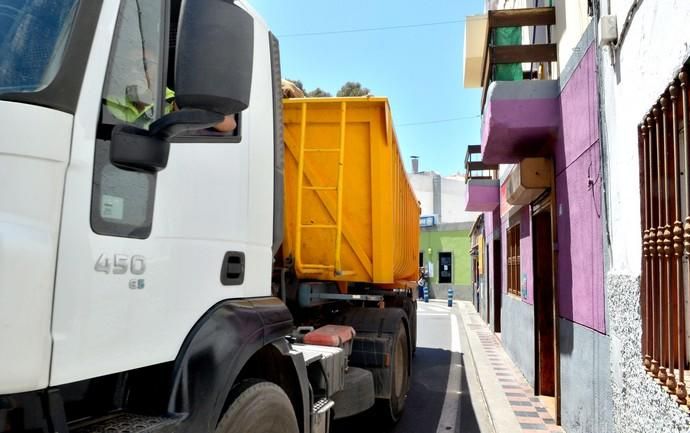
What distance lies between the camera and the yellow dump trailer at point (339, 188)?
4.69 m

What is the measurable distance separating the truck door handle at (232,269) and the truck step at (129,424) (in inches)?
25.8

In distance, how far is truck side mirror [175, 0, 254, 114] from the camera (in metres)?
1.86

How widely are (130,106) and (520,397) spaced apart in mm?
6828

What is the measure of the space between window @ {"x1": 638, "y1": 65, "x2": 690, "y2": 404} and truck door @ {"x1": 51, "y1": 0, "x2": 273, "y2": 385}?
2.14 m

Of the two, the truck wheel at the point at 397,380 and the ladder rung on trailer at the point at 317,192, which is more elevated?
the ladder rung on trailer at the point at 317,192

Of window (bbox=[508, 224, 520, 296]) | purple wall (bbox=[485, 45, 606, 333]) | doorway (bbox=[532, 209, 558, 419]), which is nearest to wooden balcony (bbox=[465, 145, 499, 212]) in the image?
window (bbox=[508, 224, 520, 296])

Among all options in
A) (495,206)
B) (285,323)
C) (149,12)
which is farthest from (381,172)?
(495,206)

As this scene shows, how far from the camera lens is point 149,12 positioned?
7.27 feet

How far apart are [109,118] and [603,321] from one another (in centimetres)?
395

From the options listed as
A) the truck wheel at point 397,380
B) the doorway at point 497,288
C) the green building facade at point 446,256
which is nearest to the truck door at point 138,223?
the truck wheel at point 397,380

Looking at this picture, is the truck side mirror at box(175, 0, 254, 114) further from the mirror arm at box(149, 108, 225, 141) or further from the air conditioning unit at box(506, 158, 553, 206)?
the air conditioning unit at box(506, 158, 553, 206)

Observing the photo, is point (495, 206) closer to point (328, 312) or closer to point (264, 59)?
point (328, 312)

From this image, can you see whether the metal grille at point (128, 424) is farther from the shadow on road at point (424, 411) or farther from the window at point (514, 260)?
the window at point (514, 260)

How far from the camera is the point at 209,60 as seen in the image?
187cm
